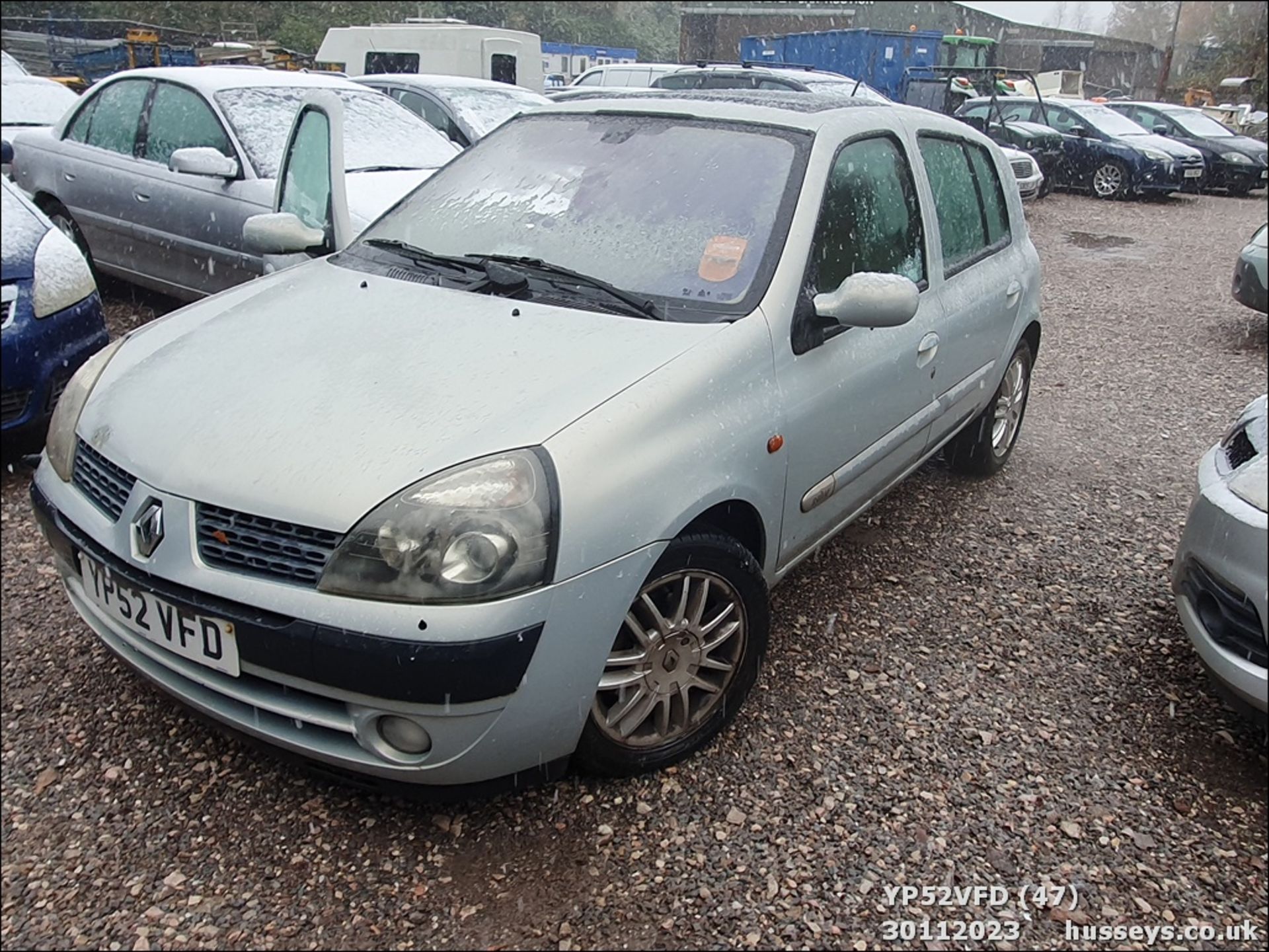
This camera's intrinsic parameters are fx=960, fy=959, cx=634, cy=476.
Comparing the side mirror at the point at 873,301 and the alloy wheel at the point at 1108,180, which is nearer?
the side mirror at the point at 873,301

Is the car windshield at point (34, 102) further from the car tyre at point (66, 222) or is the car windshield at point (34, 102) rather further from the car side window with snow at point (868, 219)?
the car side window with snow at point (868, 219)

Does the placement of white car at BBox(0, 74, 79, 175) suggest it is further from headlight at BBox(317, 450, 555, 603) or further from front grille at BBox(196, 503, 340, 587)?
headlight at BBox(317, 450, 555, 603)

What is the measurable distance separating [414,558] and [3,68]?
12.5 m

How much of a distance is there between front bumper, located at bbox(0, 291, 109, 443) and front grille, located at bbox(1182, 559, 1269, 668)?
4.00m

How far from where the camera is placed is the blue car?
3701 mm

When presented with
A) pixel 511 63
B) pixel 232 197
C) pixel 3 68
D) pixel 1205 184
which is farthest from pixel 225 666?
pixel 1205 184

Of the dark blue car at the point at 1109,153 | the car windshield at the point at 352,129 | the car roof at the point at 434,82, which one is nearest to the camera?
the car windshield at the point at 352,129

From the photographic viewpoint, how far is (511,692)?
1.91m

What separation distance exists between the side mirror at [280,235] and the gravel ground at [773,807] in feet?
4.46

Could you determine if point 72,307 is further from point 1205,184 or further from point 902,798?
point 1205,184

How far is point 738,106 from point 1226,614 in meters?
1.98

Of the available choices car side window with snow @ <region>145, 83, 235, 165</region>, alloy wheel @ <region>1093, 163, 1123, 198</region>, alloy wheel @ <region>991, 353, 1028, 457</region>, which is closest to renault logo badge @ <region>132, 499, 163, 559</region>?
alloy wheel @ <region>991, 353, 1028, 457</region>

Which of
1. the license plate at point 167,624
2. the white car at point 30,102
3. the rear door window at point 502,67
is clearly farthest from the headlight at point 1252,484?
the rear door window at point 502,67

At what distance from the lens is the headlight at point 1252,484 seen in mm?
2029
